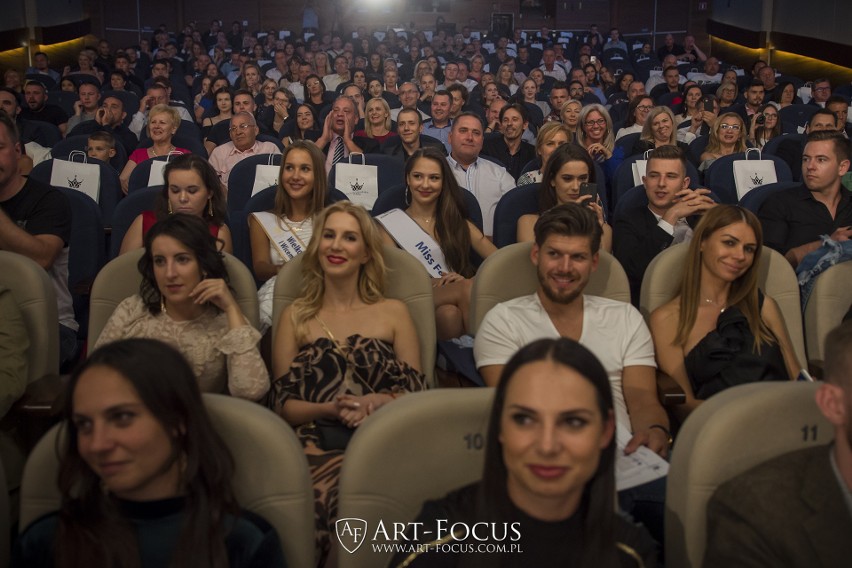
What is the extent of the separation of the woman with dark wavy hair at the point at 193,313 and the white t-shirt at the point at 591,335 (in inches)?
24.9

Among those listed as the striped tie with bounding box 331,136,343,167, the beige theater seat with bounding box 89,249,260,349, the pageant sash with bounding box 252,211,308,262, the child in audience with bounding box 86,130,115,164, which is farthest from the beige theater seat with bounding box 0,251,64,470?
the striped tie with bounding box 331,136,343,167

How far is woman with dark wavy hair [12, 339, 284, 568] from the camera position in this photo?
146 cm

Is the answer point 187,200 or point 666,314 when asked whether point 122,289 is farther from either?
point 666,314

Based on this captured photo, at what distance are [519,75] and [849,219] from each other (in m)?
9.14

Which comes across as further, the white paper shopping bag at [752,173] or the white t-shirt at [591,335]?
the white paper shopping bag at [752,173]

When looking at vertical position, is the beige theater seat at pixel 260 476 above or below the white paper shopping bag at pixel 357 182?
below

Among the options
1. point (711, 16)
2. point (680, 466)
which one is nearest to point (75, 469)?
point (680, 466)

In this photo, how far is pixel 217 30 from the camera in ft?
51.9

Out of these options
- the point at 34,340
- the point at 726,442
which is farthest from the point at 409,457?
the point at 34,340

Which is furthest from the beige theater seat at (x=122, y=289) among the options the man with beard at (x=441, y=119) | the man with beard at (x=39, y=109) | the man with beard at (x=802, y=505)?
the man with beard at (x=39, y=109)

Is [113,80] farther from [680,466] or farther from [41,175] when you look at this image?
[680,466]

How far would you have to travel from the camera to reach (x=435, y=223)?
3.60 meters

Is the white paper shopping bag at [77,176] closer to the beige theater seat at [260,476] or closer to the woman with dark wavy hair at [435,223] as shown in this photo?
the woman with dark wavy hair at [435,223]

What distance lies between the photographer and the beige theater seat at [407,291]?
103 inches
